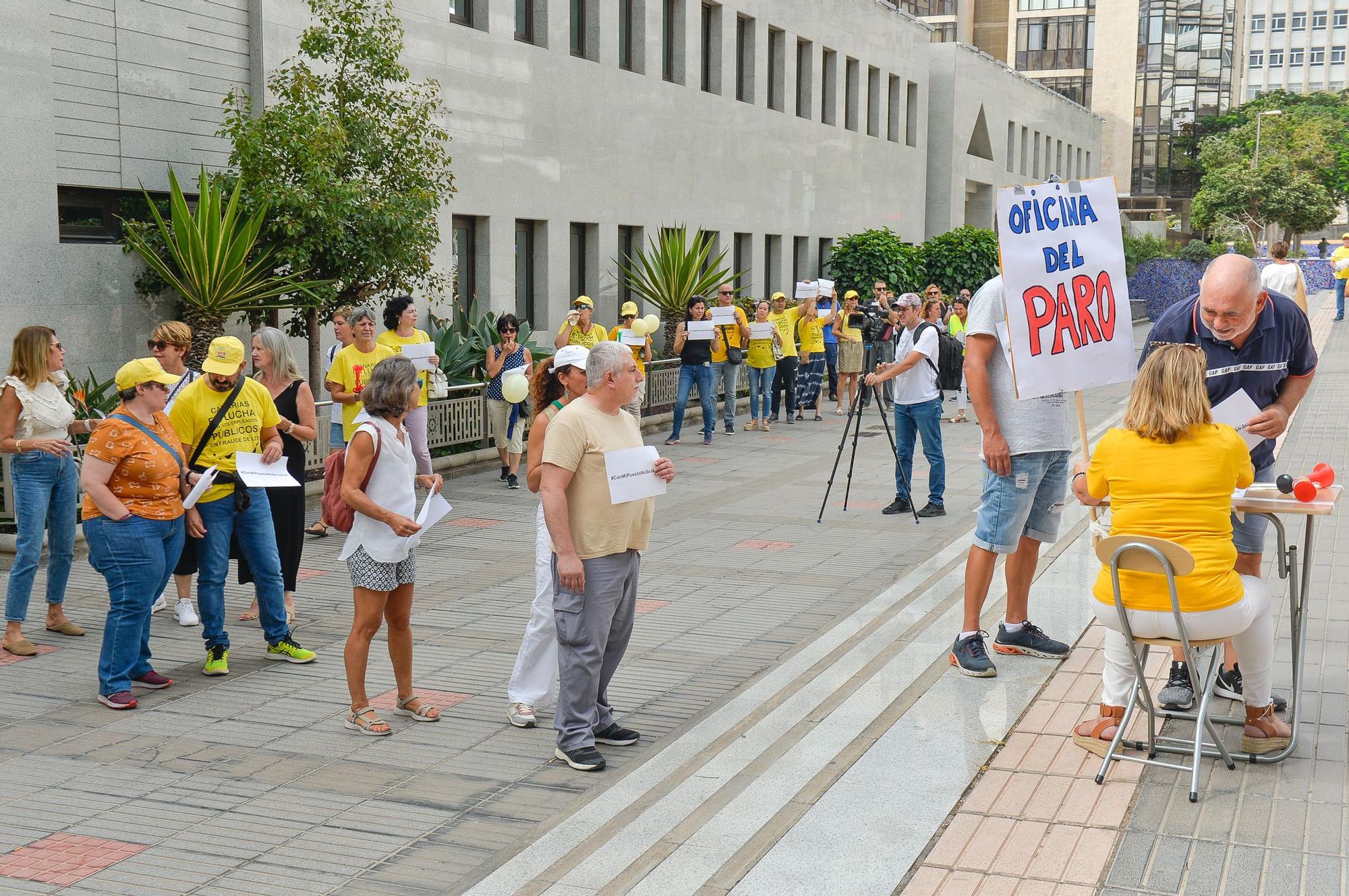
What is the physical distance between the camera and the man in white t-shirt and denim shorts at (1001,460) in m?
6.76

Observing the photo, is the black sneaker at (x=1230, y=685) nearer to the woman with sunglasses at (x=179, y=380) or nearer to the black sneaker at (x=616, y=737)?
the black sneaker at (x=616, y=737)

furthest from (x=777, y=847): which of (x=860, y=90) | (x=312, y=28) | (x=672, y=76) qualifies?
(x=860, y=90)

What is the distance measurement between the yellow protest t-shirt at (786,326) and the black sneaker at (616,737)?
1321 centimetres

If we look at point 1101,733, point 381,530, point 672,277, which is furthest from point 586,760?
point 672,277

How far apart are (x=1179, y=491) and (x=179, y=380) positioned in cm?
500

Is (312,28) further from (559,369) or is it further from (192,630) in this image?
(559,369)

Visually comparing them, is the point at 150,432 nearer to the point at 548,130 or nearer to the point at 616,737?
the point at 616,737

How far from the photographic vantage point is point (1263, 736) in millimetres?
5570

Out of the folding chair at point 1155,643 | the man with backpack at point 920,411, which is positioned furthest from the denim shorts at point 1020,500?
the man with backpack at point 920,411

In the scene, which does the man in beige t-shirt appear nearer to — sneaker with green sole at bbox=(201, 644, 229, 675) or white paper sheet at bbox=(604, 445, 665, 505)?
white paper sheet at bbox=(604, 445, 665, 505)

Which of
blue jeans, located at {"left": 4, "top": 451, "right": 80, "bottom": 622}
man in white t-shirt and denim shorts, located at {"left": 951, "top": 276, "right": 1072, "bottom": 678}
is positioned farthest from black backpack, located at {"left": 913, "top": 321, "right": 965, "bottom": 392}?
blue jeans, located at {"left": 4, "top": 451, "right": 80, "bottom": 622}

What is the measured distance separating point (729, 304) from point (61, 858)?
1472 centimetres

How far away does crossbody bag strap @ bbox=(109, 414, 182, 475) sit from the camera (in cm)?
668

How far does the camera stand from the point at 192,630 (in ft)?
26.8
